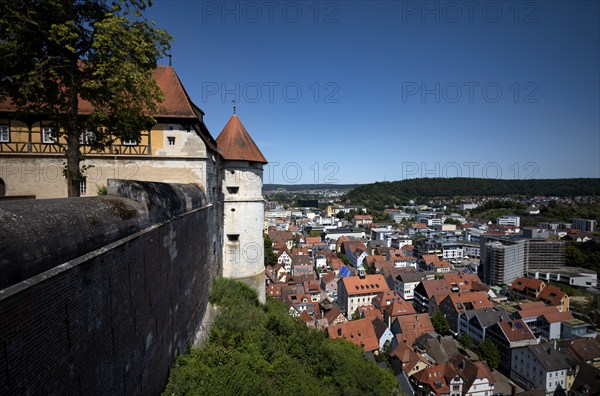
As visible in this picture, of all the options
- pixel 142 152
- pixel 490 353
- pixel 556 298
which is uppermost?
pixel 142 152

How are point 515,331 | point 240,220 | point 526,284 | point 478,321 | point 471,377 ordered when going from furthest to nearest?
1. point 526,284
2. point 478,321
3. point 515,331
4. point 471,377
5. point 240,220

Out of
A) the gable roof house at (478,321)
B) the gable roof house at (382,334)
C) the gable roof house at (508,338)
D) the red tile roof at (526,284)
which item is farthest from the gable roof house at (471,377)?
the red tile roof at (526,284)

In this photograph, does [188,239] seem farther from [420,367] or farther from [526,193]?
[526,193]

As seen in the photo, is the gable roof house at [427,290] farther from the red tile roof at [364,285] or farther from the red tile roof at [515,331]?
the red tile roof at [515,331]

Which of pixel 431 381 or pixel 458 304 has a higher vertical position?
pixel 458 304

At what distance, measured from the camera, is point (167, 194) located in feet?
25.9

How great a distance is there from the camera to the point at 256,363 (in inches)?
370

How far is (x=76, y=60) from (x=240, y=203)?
10801 mm

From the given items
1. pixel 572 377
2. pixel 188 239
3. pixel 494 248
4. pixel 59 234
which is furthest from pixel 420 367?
pixel 494 248

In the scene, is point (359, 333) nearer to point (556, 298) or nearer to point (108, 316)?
point (108, 316)

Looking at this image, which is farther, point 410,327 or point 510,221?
point 510,221

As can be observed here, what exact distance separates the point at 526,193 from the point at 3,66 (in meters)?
233

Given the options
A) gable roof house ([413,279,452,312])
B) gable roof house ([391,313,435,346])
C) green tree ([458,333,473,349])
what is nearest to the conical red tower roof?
gable roof house ([391,313,435,346])

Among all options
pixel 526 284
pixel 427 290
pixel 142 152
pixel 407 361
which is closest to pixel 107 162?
pixel 142 152
